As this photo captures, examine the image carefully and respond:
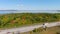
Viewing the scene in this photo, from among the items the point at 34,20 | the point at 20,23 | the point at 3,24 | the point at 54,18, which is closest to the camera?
the point at 3,24

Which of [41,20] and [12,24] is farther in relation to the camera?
[41,20]

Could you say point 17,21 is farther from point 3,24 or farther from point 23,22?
point 3,24

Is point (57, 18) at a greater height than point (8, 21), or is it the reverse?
point (8, 21)

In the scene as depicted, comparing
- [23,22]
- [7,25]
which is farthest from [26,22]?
[7,25]

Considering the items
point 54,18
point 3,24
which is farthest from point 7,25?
point 54,18

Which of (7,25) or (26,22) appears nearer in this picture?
(7,25)

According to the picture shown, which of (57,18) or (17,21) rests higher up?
(17,21)

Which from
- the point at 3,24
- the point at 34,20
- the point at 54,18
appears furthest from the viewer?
the point at 54,18

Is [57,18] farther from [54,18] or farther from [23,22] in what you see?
[23,22]

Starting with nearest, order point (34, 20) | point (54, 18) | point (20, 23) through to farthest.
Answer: point (20, 23) < point (34, 20) < point (54, 18)
